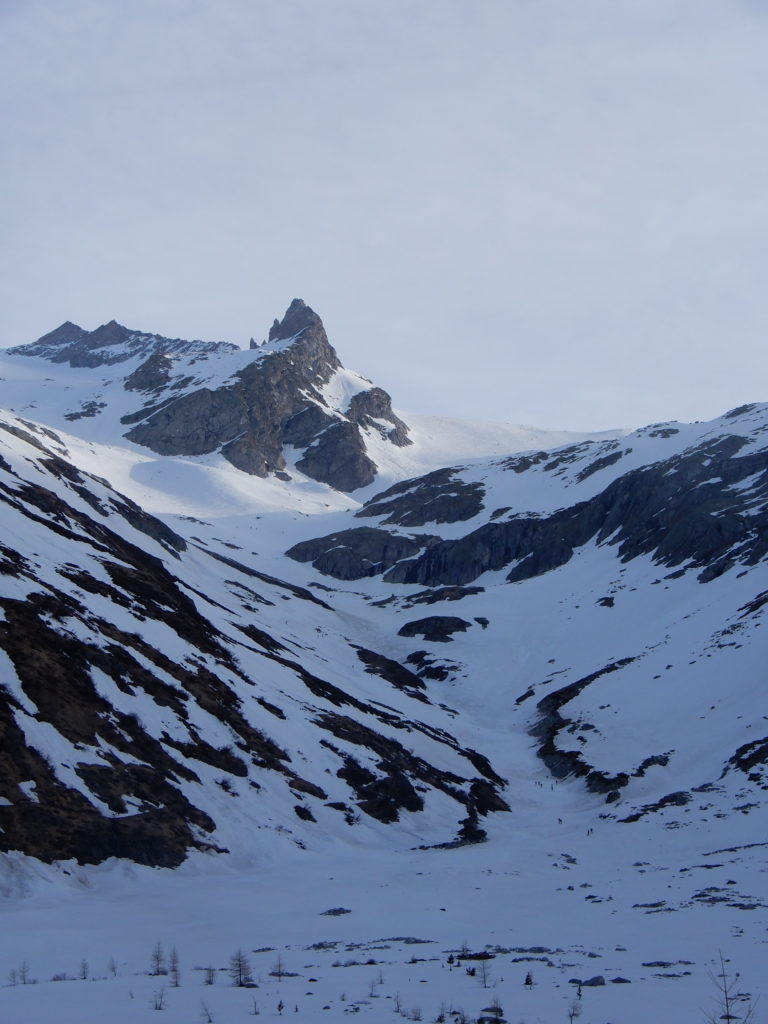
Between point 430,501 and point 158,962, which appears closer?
point 158,962

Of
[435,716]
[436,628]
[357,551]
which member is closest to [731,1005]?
[435,716]

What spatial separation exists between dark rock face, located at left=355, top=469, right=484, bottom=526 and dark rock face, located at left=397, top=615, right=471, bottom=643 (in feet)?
152

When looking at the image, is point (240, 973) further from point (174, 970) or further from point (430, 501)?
point (430, 501)

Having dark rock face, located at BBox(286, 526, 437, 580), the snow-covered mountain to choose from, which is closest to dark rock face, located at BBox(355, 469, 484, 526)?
dark rock face, located at BBox(286, 526, 437, 580)

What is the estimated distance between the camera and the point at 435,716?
60625 mm

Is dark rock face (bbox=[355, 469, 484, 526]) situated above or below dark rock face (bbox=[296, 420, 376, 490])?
below

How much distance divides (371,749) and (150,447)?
15890cm

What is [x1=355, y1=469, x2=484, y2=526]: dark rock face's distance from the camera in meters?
142

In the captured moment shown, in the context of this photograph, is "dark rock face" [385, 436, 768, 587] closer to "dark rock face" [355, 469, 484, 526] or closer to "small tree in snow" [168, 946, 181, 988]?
"dark rock face" [355, 469, 484, 526]

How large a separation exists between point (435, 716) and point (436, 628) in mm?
29698

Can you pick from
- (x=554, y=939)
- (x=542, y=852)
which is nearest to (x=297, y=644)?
(x=542, y=852)

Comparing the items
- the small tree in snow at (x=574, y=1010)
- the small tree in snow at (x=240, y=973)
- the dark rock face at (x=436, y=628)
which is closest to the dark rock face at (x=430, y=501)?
the dark rock face at (x=436, y=628)

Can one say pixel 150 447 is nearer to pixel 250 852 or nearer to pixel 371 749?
pixel 371 749

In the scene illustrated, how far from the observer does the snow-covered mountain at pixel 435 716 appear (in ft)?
75.1
